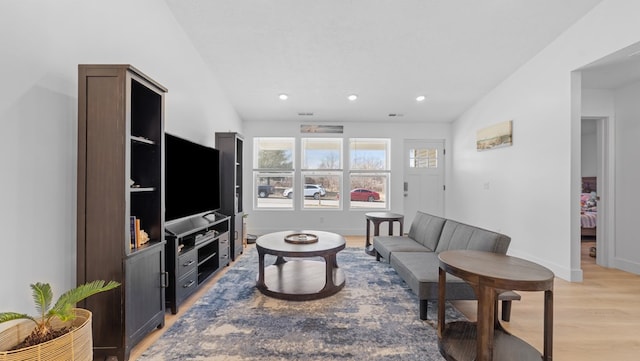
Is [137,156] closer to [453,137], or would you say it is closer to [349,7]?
[349,7]

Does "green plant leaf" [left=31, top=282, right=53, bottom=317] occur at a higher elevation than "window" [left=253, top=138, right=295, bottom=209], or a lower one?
lower

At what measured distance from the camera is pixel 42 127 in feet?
5.33

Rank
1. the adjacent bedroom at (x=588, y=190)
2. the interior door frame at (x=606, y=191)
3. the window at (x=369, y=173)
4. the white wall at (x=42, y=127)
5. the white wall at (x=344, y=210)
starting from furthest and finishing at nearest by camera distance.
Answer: the window at (x=369, y=173) < the white wall at (x=344, y=210) < the adjacent bedroom at (x=588, y=190) < the interior door frame at (x=606, y=191) < the white wall at (x=42, y=127)

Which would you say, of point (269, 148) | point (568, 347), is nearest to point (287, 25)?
point (269, 148)

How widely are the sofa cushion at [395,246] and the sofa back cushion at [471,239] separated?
0.83ft

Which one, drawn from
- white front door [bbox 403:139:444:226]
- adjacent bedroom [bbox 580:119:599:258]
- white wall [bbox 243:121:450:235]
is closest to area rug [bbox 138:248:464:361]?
white wall [bbox 243:121:450:235]

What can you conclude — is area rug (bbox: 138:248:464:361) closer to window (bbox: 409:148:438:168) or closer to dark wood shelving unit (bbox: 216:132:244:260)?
dark wood shelving unit (bbox: 216:132:244:260)

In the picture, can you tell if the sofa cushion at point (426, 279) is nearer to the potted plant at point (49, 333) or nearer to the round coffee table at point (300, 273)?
the round coffee table at point (300, 273)

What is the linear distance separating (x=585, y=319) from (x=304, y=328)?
2411 millimetres

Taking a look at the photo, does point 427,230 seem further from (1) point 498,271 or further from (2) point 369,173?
(2) point 369,173

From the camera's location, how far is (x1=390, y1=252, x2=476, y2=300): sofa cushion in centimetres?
216

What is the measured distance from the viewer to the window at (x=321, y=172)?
231 inches

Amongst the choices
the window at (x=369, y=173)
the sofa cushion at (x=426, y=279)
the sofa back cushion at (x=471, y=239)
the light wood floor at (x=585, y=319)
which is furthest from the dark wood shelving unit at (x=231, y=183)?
the sofa back cushion at (x=471, y=239)

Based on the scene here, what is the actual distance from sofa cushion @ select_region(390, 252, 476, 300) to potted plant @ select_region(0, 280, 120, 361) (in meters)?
2.17
